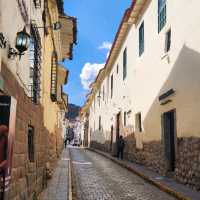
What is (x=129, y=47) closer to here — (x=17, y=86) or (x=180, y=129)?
(x=180, y=129)

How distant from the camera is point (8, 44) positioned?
5.51m

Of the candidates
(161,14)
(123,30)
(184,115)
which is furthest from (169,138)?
(123,30)

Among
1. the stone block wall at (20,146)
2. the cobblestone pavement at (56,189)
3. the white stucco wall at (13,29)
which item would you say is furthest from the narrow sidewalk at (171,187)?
the white stucco wall at (13,29)

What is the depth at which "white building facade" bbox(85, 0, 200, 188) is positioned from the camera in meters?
12.0

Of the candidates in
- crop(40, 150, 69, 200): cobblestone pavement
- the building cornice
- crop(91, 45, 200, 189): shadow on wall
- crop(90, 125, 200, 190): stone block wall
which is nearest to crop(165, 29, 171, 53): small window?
crop(91, 45, 200, 189): shadow on wall

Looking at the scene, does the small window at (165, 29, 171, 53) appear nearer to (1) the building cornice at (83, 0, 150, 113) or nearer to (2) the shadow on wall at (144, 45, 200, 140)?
(2) the shadow on wall at (144, 45, 200, 140)

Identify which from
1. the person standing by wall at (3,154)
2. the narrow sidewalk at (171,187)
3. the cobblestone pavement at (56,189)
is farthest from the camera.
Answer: the narrow sidewalk at (171,187)

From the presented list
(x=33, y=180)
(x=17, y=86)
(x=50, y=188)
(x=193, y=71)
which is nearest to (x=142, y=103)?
(x=193, y=71)

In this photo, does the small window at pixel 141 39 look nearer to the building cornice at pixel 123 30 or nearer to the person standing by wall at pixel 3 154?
the building cornice at pixel 123 30

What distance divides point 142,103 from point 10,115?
14.2 meters

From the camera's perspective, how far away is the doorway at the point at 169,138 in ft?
48.3

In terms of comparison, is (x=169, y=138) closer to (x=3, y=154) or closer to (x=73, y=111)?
(x=3, y=154)

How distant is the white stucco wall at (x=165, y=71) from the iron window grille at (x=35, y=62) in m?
4.23

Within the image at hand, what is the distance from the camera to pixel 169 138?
14953 mm
